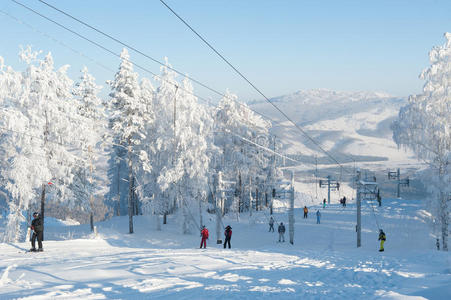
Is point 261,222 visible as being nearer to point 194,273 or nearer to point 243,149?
point 243,149

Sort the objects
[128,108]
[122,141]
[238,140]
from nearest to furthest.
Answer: [128,108], [122,141], [238,140]

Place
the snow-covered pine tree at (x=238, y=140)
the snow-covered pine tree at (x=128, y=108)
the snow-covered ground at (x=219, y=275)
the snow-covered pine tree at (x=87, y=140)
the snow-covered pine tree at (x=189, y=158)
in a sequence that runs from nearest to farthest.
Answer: the snow-covered ground at (x=219, y=275), the snow-covered pine tree at (x=87, y=140), the snow-covered pine tree at (x=128, y=108), the snow-covered pine tree at (x=189, y=158), the snow-covered pine tree at (x=238, y=140)

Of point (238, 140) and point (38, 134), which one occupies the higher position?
point (238, 140)

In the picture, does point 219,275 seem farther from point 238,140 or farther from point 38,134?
point 238,140

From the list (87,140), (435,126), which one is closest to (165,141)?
(87,140)

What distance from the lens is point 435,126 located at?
2655cm

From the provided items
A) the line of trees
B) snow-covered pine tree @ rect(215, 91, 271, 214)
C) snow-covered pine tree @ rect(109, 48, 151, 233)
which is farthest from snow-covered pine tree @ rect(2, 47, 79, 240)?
snow-covered pine tree @ rect(215, 91, 271, 214)

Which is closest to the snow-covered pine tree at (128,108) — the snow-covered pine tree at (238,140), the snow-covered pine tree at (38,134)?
the snow-covered pine tree at (38,134)

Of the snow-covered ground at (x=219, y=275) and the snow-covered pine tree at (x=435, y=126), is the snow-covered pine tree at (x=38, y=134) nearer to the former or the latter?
the snow-covered ground at (x=219, y=275)

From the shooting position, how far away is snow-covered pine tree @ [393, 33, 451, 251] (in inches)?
1040

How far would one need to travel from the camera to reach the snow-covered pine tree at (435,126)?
86.7 feet

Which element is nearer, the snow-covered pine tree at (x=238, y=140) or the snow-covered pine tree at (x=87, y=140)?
the snow-covered pine tree at (x=87, y=140)

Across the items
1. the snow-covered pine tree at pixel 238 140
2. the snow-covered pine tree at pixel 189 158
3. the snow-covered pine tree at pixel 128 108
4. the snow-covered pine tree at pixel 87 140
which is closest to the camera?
the snow-covered pine tree at pixel 87 140

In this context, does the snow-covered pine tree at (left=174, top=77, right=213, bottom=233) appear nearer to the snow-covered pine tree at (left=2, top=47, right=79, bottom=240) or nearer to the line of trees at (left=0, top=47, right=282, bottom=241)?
the line of trees at (left=0, top=47, right=282, bottom=241)
